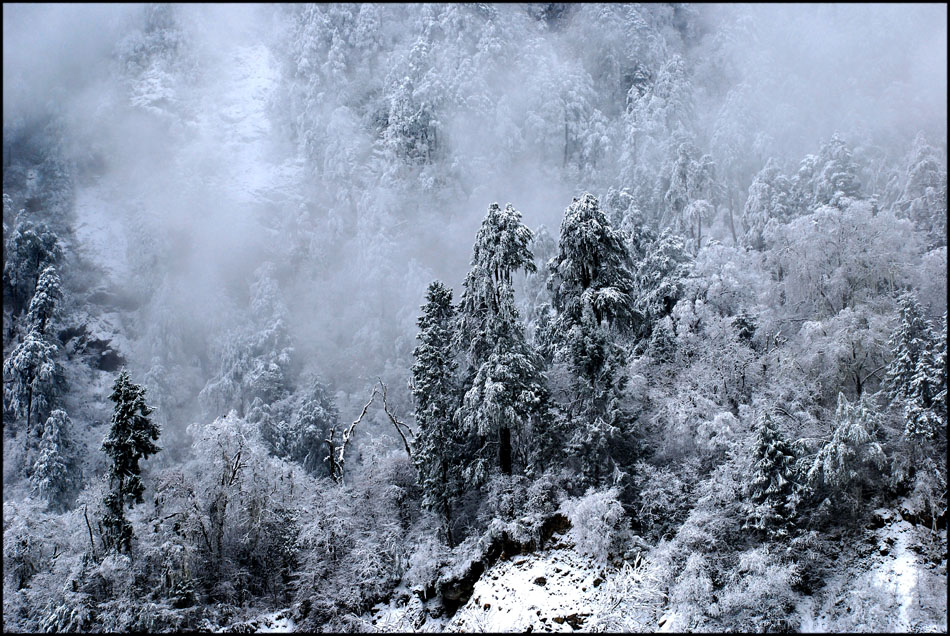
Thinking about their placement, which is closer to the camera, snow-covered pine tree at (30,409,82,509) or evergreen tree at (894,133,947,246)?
evergreen tree at (894,133,947,246)

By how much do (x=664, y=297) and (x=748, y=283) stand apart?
5.44 metres

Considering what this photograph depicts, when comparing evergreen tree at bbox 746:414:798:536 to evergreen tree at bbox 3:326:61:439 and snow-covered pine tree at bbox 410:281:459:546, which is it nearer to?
snow-covered pine tree at bbox 410:281:459:546

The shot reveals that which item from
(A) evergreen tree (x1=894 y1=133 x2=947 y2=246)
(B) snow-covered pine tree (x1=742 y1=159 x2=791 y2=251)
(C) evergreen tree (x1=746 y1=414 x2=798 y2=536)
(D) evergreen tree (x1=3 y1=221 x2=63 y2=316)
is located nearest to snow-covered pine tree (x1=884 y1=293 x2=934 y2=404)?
(C) evergreen tree (x1=746 y1=414 x2=798 y2=536)

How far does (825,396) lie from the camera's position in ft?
88.3

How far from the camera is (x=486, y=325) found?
3017 cm

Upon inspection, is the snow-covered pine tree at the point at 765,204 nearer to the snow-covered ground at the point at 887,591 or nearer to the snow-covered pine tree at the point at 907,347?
the snow-covered pine tree at the point at 907,347

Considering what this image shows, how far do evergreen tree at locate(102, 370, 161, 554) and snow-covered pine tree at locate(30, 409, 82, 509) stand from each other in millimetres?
37971

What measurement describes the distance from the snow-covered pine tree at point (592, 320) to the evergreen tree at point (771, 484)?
20.8 ft

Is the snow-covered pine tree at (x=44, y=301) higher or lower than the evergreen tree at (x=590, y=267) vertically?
higher

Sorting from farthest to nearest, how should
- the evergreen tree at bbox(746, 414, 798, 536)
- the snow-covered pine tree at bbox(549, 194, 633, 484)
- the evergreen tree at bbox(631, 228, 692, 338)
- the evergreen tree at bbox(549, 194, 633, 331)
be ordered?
1. the evergreen tree at bbox(631, 228, 692, 338)
2. the evergreen tree at bbox(549, 194, 633, 331)
3. the snow-covered pine tree at bbox(549, 194, 633, 484)
4. the evergreen tree at bbox(746, 414, 798, 536)

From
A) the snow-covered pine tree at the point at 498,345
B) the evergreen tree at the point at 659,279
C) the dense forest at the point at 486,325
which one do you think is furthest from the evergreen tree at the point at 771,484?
the evergreen tree at the point at 659,279

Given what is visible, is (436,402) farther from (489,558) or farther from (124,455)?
(124,455)

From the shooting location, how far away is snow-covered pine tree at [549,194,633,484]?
27.0m

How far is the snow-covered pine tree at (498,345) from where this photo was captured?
28.5m
